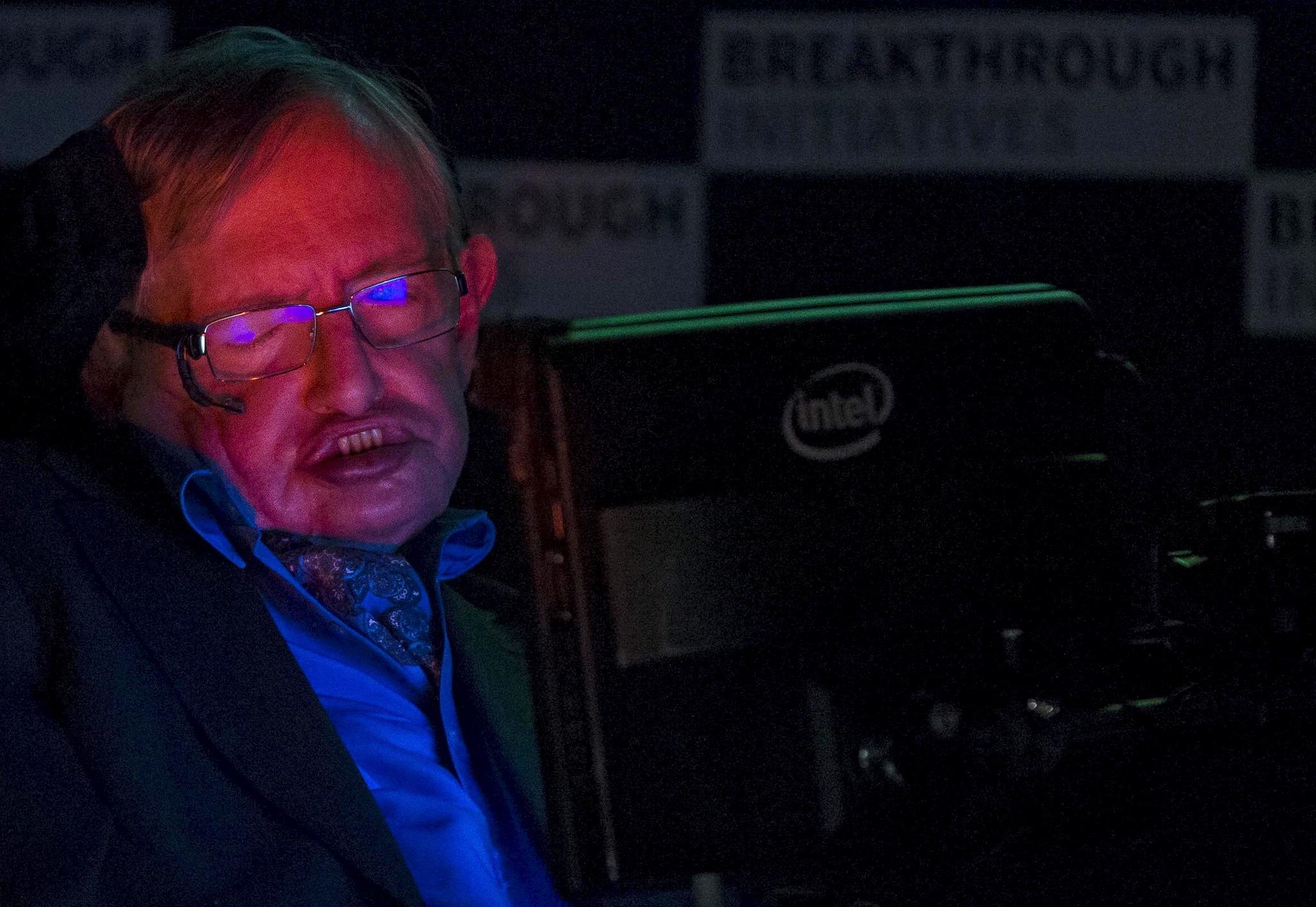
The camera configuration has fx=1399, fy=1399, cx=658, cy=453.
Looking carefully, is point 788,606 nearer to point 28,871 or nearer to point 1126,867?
point 28,871

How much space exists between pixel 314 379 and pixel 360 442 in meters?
0.08

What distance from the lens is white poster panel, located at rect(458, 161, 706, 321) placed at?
7.22 ft

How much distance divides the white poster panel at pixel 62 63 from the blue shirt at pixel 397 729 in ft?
3.32

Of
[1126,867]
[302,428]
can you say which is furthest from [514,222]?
[1126,867]

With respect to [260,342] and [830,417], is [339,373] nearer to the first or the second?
[260,342]

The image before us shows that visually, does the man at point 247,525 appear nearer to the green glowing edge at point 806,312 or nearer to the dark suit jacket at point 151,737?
the dark suit jacket at point 151,737

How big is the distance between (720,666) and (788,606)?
52 mm

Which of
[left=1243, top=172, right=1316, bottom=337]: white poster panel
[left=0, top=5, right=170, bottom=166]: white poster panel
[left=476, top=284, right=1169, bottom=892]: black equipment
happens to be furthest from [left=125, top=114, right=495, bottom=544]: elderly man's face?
[left=1243, top=172, right=1316, bottom=337]: white poster panel

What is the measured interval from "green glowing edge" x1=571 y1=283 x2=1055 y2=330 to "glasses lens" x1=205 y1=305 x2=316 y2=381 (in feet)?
2.09

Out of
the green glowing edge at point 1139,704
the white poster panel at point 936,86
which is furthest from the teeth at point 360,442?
the white poster panel at point 936,86

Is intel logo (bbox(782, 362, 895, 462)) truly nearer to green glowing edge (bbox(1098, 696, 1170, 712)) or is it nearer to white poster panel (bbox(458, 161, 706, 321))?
green glowing edge (bbox(1098, 696, 1170, 712))

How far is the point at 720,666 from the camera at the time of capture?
79cm

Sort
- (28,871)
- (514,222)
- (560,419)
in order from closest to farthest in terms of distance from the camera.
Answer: (560,419) < (28,871) < (514,222)

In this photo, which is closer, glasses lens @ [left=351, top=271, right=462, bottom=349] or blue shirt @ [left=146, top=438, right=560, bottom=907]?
blue shirt @ [left=146, top=438, right=560, bottom=907]
